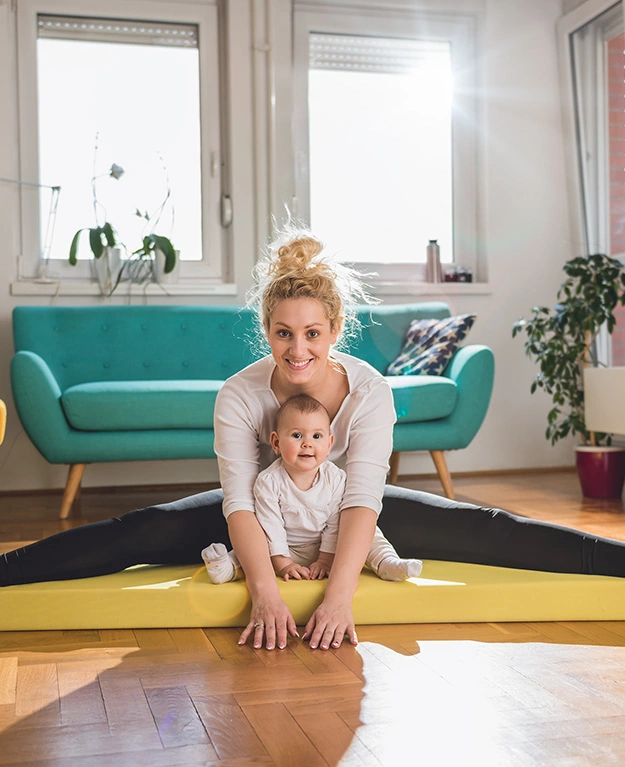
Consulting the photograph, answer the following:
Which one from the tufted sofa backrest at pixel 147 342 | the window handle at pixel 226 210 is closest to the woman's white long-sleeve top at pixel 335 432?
the tufted sofa backrest at pixel 147 342

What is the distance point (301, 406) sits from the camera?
73.8 inches

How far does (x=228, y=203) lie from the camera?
4.35m

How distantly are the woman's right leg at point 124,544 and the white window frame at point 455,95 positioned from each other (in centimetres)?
270

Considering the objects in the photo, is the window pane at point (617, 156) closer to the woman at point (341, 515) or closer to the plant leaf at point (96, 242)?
the plant leaf at point (96, 242)

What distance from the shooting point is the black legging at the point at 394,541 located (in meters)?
1.93

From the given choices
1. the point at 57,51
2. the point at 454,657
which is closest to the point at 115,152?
the point at 57,51

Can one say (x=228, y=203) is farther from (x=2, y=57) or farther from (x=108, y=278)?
(x=2, y=57)

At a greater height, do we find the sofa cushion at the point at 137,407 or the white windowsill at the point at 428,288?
the white windowsill at the point at 428,288

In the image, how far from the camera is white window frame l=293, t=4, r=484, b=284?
4.50m

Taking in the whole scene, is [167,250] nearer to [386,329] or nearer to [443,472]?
[386,329]

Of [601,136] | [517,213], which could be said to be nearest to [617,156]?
[601,136]

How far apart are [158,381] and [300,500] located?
5.89 ft

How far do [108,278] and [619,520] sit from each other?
2468 mm

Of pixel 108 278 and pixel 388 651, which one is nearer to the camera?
pixel 388 651
